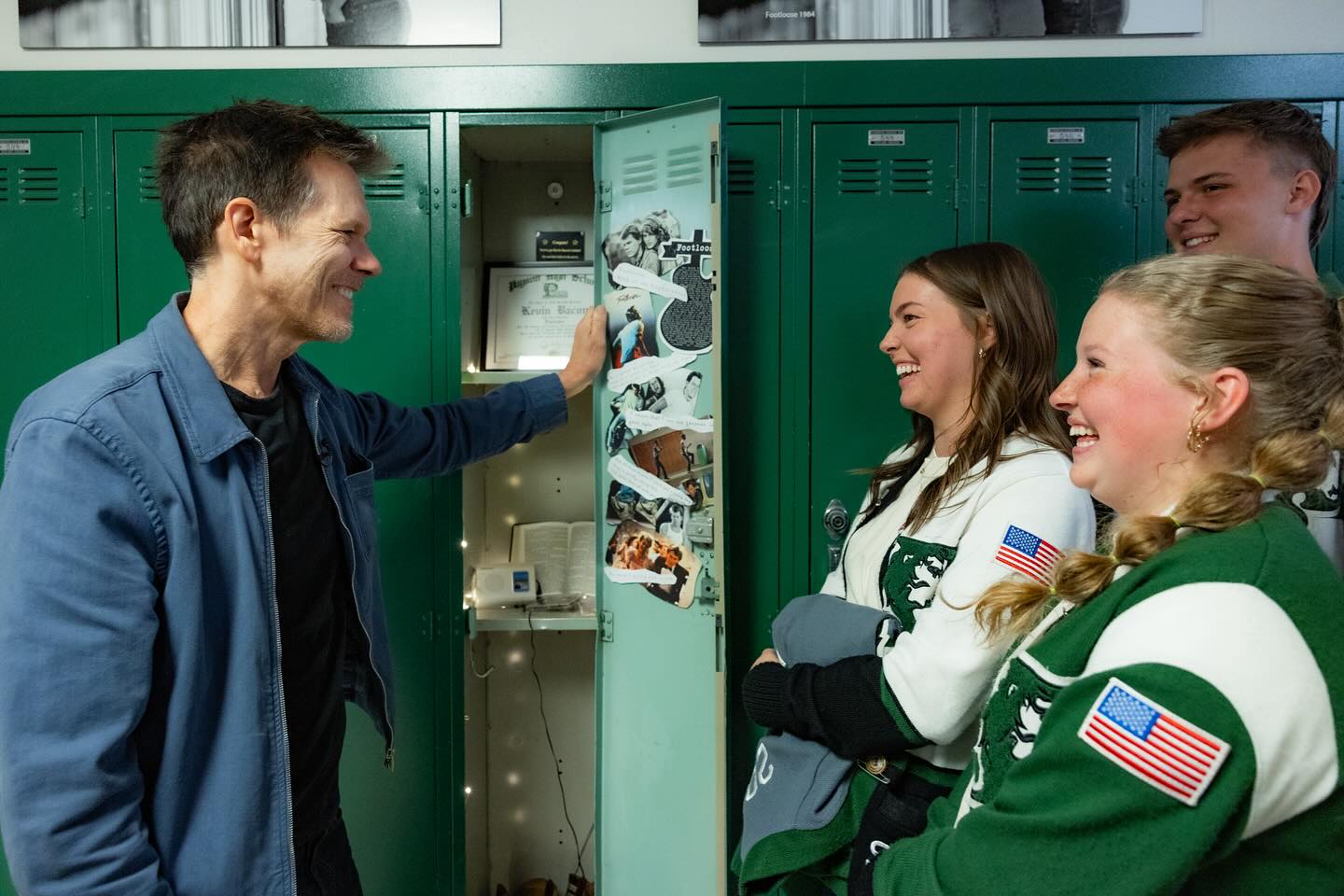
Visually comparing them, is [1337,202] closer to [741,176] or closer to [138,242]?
[741,176]

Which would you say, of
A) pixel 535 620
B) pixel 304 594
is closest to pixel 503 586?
pixel 535 620

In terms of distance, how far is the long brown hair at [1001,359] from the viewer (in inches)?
61.7

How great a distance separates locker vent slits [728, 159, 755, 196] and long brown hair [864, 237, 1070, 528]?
0.80 meters

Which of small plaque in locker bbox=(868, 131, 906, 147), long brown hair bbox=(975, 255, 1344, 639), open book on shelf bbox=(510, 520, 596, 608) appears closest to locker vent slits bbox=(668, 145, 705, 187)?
small plaque in locker bbox=(868, 131, 906, 147)

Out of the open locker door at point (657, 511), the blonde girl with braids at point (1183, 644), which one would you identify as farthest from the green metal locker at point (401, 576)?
the blonde girl with braids at point (1183, 644)

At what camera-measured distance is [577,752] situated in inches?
119

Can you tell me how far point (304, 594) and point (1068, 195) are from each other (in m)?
2.09

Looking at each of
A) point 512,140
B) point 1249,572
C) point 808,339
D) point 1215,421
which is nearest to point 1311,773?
point 1249,572

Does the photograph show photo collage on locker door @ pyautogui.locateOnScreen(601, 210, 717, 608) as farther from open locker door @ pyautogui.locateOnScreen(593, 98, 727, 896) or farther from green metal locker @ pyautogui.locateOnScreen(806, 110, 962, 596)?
green metal locker @ pyautogui.locateOnScreen(806, 110, 962, 596)

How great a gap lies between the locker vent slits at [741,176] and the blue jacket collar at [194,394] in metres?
1.42

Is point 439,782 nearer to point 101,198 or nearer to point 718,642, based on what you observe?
point 718,642

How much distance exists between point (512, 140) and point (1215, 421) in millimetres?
2062

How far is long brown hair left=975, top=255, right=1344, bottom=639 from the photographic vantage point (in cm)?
95

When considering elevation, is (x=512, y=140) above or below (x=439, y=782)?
above
